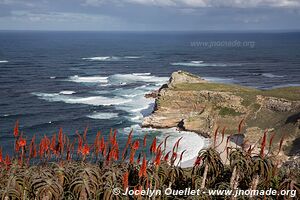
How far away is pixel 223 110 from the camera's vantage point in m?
73.4

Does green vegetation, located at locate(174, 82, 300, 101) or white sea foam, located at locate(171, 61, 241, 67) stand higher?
green vegetation, located at locate(174, 82, 300, 101)

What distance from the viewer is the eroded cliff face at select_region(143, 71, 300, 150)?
6825 centimetres

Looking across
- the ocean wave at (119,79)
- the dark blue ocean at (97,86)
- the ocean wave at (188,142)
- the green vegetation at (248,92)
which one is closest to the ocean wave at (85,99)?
the dark blue ocean at (97,86)

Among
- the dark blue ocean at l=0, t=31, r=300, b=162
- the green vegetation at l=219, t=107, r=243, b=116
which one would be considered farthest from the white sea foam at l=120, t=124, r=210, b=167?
the green vegetation at l=219, t=107, r=243, b=116

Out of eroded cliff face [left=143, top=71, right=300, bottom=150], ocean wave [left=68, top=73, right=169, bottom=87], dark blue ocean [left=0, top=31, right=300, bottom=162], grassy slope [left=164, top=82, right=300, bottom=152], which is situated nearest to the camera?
grassy slope [left=164, top=82, right=300, bottom=152]

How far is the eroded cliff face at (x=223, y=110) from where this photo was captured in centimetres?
6825

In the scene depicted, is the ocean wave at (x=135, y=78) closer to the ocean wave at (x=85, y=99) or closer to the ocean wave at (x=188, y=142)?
the ocean wave at (x=85, y=99)

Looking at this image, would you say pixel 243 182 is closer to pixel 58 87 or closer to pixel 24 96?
pixel 24 96

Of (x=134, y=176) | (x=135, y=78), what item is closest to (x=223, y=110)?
(x=134, y=176)

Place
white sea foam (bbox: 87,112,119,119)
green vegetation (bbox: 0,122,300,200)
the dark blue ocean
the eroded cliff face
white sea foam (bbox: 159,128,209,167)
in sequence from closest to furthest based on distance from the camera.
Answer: green vegetation (bbox: 0,122,300,200) → white sea foam (bbox: 159,128,209,167) → the eroded cliff face → the dark blue ocean → white sea foam (bbox: 87,112,119,119)

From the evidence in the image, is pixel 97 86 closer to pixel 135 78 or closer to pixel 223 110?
pixel 135 78

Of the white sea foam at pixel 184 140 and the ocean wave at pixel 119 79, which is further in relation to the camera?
the ocean wave at pixel 119 79

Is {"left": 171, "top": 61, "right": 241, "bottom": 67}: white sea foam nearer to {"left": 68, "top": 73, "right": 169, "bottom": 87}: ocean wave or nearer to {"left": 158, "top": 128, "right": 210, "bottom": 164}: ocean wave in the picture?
{"left": 68, "top": 73, "right": 169, "bottom": 87}: ocean wave

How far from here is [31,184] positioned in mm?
16328
